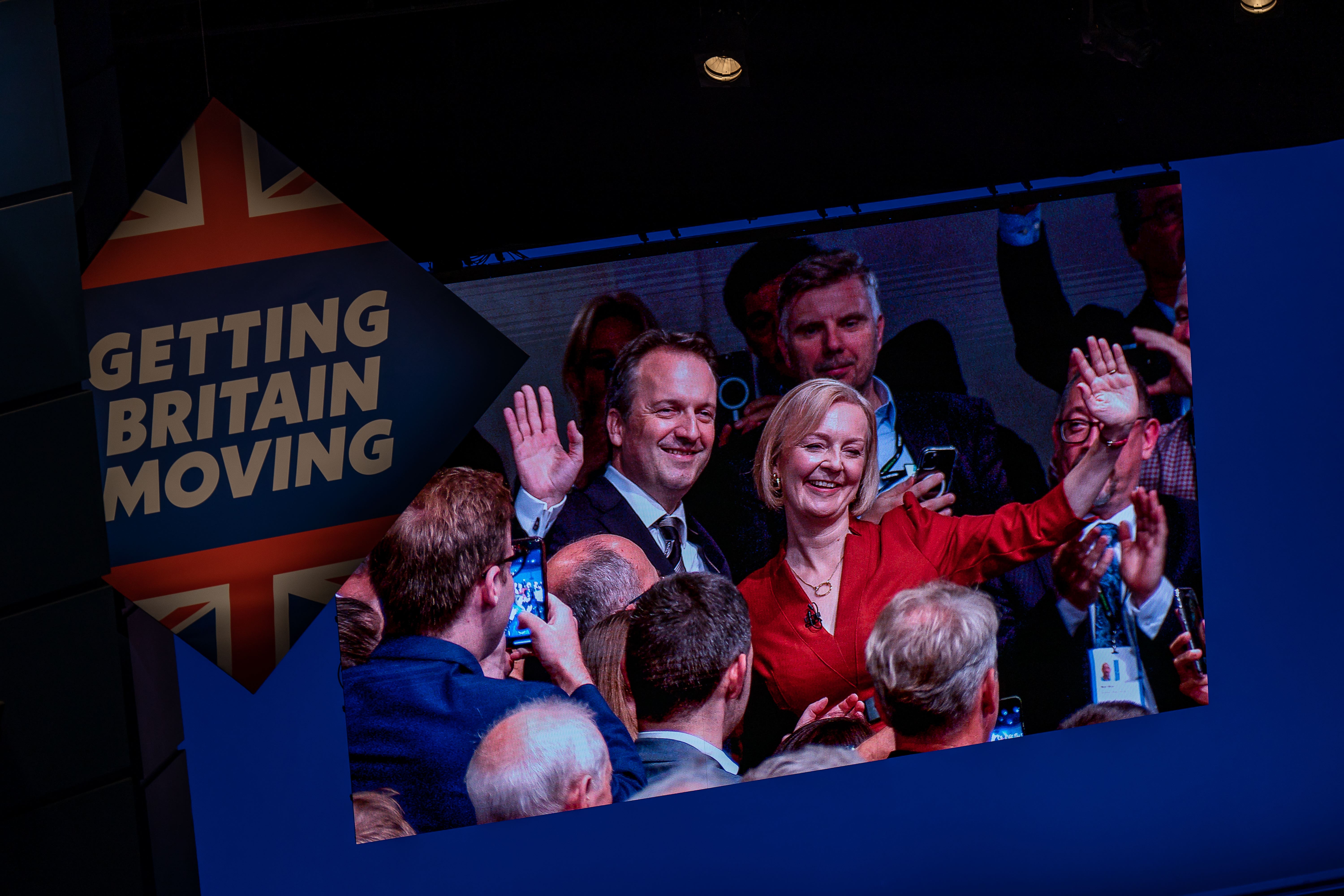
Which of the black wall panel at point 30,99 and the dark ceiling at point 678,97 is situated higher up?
the dark ceiling at point 678,97

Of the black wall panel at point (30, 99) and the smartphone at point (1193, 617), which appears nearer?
the black wall panel at point (30, 99)

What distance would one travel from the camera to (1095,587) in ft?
12.6

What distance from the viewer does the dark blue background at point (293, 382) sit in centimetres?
202

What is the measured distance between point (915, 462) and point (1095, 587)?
0.81 m

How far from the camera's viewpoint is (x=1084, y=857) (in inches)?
158

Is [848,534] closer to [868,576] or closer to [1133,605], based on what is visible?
[868,576]

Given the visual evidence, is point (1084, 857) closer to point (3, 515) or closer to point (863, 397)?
point (863, 397)

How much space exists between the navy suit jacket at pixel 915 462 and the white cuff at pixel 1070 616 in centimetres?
40

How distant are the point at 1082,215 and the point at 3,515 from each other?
11.1ft

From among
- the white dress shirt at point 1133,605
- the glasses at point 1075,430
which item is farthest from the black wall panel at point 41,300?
the white dress shirt at point 1133,605

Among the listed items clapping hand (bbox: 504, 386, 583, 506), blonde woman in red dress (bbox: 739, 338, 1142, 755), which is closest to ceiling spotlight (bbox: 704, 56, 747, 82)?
blonde woman in red dress (bbox: 739, 338, 1142, 755)

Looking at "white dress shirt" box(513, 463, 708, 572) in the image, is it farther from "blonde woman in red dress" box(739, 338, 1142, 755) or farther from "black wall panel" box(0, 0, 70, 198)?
"black wall panel" box(0, 0, 70, 198)

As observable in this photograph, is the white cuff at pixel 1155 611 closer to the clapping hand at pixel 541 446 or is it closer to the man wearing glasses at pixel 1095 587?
the man wearing glasses at pixel 1095 587

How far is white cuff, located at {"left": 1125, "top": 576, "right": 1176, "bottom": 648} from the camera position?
3883mm
